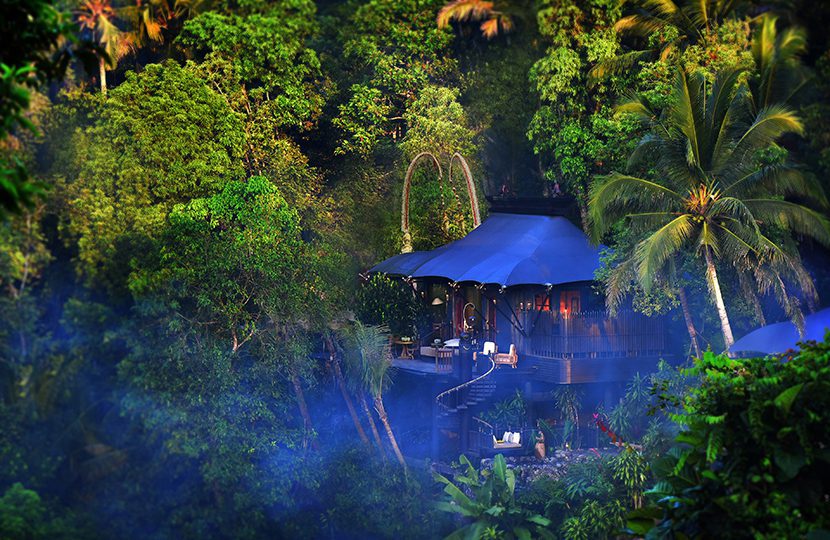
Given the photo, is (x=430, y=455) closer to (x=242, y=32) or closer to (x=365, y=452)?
(x=365, y=452)

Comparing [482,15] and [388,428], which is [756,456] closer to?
[388,428]

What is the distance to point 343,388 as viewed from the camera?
79.1 ft

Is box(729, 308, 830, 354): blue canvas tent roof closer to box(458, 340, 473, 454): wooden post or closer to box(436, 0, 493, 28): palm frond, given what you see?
Answer: box(458, 340, 473, 454): wooden post

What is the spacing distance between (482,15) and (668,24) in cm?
790

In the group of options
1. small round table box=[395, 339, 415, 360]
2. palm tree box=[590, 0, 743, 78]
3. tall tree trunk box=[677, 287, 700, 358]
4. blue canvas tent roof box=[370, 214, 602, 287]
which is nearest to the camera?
tall tree trunk box=[677, 287, 700, 358]

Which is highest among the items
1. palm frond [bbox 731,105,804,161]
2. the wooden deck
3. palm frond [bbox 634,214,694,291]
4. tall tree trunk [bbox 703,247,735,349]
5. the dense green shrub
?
palm frond [bbox 731,105,804,161]

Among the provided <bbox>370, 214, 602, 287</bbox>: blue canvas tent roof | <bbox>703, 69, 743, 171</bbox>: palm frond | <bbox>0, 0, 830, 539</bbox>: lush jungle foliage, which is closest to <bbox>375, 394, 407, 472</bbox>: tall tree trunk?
<bbox>0, 0, 830, 539</bbox>: lush jungle foliage

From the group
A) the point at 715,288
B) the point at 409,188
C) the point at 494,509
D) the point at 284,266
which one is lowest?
the point at 494,509

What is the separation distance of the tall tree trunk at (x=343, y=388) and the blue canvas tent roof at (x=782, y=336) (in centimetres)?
923

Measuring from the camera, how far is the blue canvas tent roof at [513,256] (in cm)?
2341

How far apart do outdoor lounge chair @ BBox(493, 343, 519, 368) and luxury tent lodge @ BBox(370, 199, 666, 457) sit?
3 centimetres

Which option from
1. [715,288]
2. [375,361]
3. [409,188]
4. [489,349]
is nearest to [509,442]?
[489,349]

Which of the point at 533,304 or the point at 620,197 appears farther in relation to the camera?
the point at 533,304

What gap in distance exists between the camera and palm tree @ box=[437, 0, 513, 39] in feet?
99.1
